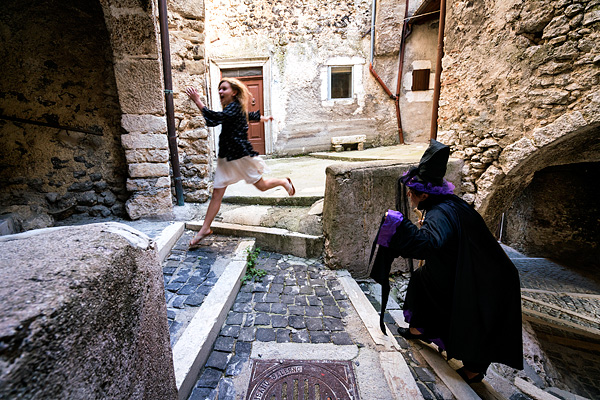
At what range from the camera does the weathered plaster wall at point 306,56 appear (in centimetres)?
873

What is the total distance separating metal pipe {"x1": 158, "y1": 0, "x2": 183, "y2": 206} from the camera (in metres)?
4.02

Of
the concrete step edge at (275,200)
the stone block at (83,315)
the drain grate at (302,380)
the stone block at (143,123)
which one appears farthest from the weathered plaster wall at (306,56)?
the stone block at (83,315)

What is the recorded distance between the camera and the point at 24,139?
381 centimetres

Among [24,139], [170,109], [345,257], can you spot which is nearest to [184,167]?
[170,109]

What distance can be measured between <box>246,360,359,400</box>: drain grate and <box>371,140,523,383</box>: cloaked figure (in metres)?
0.70

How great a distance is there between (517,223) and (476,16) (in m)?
6.72

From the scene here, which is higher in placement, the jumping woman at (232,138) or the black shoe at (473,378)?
the jumping woman at (232,138)

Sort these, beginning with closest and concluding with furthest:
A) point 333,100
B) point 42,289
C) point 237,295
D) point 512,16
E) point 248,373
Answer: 1. point 42,289
2. point 248,373
3. point 237,295
4. point 512,16
5. point 333,100

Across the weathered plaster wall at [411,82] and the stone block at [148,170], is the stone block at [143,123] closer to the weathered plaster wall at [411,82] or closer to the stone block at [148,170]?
the stone block at [148,170]

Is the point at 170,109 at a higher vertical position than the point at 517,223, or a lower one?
higher

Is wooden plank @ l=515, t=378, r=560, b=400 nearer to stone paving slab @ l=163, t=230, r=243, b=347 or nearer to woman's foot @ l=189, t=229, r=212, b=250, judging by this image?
stone paving slab @ l=163, t=230, r=243, b=347

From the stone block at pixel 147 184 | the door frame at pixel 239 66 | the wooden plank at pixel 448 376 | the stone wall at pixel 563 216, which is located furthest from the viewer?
the door frame at pixel 239 66

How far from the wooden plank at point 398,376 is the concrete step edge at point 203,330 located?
1.25 meters

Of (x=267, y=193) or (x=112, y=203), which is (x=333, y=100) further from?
(x=112, y=203)
